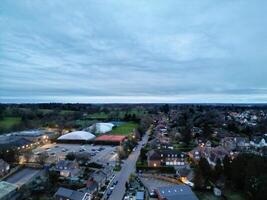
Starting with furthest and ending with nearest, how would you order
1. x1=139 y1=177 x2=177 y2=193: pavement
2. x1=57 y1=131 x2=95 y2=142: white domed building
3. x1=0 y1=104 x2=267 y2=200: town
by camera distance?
1. x1=57 y1=131 x2=95 y2=142: white domed building
2. x1=139 y1=177 x2=177 y2=193: pavement
3. x1=0 y1=104 x2=267 y2=200: town

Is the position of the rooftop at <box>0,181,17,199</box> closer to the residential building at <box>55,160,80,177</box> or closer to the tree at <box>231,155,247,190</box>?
the residential building at <box>55,160,80,177</box>

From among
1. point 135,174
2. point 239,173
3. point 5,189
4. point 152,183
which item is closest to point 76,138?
point 135,174

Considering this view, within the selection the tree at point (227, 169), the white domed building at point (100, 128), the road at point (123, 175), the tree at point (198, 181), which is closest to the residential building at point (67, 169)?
the road at point (123, 175)

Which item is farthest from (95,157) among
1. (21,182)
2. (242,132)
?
(242,132)

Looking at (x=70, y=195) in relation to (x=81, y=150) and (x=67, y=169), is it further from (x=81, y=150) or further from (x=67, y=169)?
(x=81, y=150)

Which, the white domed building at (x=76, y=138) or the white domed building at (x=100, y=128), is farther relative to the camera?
the white domed building at (x=100, y=128)

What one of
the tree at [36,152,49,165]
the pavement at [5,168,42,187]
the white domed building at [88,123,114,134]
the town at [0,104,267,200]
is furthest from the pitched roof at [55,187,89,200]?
the white domed building at [88,123,114,134]

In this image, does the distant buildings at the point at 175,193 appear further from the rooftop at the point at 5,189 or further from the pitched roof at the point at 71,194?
the rooftop at the point at 5,189
